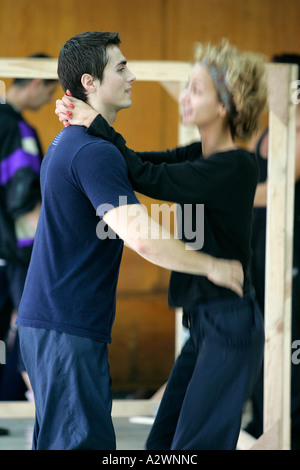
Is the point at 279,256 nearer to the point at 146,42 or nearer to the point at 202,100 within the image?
the point at 202,100

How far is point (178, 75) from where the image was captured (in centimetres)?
326

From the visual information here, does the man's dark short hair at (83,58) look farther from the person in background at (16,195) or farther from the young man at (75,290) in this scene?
the person in background at (16,195)

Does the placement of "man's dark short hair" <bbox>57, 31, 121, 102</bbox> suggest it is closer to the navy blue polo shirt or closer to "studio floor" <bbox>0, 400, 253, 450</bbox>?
the navy blue polo shirt

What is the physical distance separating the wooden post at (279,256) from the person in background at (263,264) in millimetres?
462

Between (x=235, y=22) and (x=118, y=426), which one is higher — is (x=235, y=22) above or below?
above

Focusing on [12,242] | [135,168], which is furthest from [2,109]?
[135,168]

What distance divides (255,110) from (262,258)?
1.70 m

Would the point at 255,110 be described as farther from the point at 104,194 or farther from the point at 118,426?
the point at 118,426

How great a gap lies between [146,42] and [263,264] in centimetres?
204

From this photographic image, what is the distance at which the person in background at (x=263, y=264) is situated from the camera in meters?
3.69

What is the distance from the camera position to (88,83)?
2154mm

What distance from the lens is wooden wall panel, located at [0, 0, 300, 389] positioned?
15.9 feet

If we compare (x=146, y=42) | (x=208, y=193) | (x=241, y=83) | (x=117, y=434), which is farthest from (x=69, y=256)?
(x=146, y=42)

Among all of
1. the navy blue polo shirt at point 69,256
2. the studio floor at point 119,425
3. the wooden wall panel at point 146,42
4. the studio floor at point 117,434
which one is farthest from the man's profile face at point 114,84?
the wooden wall panel at point 146,42
